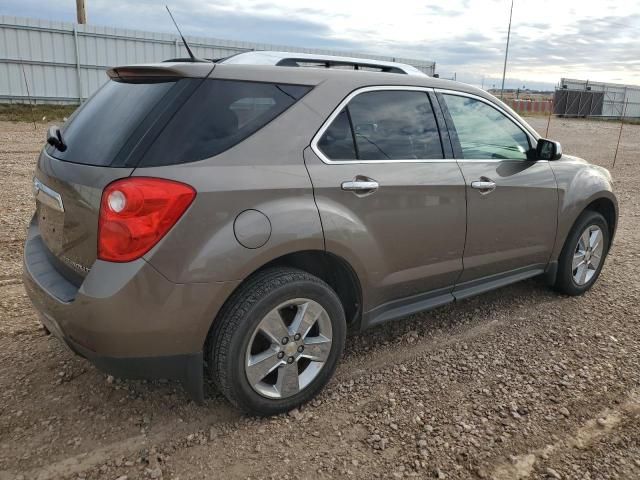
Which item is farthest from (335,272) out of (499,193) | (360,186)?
(499,193)

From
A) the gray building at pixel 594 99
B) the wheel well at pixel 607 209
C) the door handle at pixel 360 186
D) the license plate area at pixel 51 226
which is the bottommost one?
the gray building at pixel 594 99

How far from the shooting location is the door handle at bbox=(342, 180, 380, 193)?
9.20 ft

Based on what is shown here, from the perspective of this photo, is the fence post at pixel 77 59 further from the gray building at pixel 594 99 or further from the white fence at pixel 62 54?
the gray building at pixel 594 99

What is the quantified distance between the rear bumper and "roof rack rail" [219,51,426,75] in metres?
1.18

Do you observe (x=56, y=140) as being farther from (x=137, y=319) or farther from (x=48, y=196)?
(x=137, y=319)

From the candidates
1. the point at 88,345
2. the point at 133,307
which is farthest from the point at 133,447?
the point at 133,307

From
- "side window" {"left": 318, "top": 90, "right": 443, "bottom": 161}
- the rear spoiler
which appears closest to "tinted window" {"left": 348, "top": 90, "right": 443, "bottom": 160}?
"side window" {"left": 318, "top": 90, "right": 443, "bottom": 161}

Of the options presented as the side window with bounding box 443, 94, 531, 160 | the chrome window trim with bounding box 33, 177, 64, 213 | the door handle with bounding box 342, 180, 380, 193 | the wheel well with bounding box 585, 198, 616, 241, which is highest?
the side window with bounding box 443, 94, 531, 160

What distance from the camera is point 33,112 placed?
1858 cm

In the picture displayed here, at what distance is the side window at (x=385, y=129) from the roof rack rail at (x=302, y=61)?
0.80 ft

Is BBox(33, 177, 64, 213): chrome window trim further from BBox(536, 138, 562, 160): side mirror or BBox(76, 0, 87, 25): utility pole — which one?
BBox(76, 0, 87, 25): utility pole

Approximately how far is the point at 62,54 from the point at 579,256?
21314 millimetres

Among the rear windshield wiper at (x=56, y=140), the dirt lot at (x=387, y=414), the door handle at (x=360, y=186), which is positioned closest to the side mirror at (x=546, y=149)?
the dirt lot at (x=387, y=414)

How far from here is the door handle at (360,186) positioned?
9.20 ft
